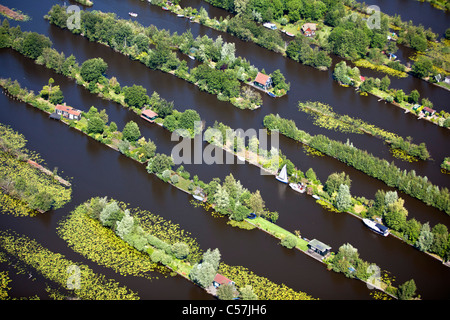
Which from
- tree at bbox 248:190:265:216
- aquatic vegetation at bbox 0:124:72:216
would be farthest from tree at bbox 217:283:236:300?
aquatic vegetation at bbox 0:124:72:216

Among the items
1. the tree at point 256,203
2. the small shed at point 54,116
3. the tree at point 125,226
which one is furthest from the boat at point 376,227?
the small shed at point 54,116

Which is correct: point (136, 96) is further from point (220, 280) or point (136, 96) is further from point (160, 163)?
point (220, 280)

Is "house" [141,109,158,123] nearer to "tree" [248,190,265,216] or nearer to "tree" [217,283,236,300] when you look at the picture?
"tree" [248,190,265,216]

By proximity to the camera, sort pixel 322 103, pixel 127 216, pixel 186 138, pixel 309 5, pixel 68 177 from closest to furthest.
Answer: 1. pixel 127 216
2. pixel 68 177
3. pixel 186 138
4. pixel 322 103
5. pixel 309 5

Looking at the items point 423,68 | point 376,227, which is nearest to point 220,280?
point 376,227

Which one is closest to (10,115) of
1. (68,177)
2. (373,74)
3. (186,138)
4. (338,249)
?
(68,177)
